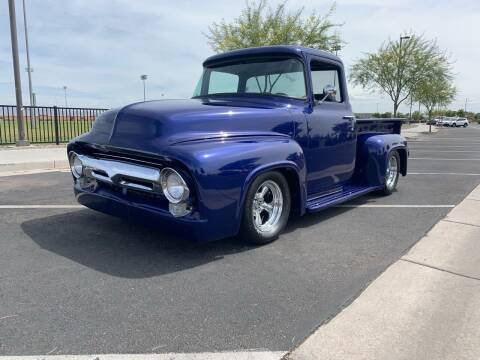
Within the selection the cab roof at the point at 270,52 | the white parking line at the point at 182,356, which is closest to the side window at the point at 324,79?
the cab roof at the point at 270,52

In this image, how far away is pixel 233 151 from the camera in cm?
369

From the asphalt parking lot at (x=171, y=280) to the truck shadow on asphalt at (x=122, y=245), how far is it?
0.03 ft

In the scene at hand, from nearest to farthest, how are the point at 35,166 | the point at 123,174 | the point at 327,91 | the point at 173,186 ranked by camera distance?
1. the point at 173,186
2. the point at 123,174
3. the point at 327,91
4. the point at 35,166

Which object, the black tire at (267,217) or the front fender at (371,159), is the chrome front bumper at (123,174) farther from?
the front fender at (371,159)

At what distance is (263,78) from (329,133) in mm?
1032

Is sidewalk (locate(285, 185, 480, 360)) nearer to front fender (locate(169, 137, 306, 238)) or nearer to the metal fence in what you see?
front fender (locate(169, 137, 306, 238))

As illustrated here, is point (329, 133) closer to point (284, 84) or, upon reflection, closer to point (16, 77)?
point (284, 84)

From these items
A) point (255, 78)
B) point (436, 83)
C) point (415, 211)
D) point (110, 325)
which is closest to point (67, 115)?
point (255, 78)

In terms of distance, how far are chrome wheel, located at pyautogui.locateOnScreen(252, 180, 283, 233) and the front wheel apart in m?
2.95

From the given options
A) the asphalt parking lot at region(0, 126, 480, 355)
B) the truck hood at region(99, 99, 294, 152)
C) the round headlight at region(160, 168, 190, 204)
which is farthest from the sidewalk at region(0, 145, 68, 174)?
the round headlight at region(160, 168, 190, 204)

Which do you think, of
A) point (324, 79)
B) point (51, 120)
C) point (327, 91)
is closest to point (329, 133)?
point (327, 91)

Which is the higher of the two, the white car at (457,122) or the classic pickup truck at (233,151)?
the classic pickup truck at (233,151)

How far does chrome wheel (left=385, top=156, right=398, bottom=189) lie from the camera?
683 centimetres

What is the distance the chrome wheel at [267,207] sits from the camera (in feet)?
13.6
